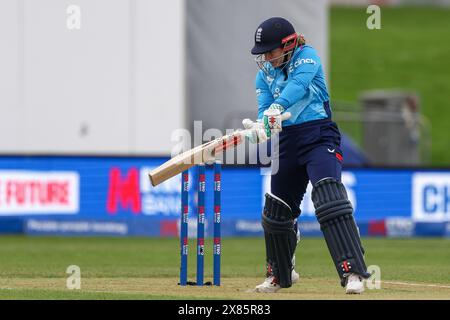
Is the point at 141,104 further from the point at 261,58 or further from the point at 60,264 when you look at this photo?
the point at 261,58

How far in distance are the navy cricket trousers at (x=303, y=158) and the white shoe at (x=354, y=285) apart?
86cm

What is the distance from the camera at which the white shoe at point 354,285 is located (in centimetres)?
1015

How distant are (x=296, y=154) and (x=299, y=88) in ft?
2.07

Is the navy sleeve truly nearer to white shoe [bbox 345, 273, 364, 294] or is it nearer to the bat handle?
the bat handle

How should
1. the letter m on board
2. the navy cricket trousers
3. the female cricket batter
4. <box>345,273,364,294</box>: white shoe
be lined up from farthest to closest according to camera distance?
the letter m on board
the navy cricket trousers
the female cricket batter
<box>345,273,364,294</box>: white shoe

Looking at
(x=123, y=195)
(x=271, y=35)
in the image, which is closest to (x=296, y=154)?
(x=271, y=35)

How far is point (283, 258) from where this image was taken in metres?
10.9

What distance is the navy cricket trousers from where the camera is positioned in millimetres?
10414

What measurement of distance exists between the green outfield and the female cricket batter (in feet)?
0.98

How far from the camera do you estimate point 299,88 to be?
405 inches

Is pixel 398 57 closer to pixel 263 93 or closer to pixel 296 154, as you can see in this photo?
pixel 263 93

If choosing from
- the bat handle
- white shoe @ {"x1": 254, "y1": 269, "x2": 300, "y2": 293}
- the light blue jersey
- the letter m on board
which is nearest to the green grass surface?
the letter m on board
